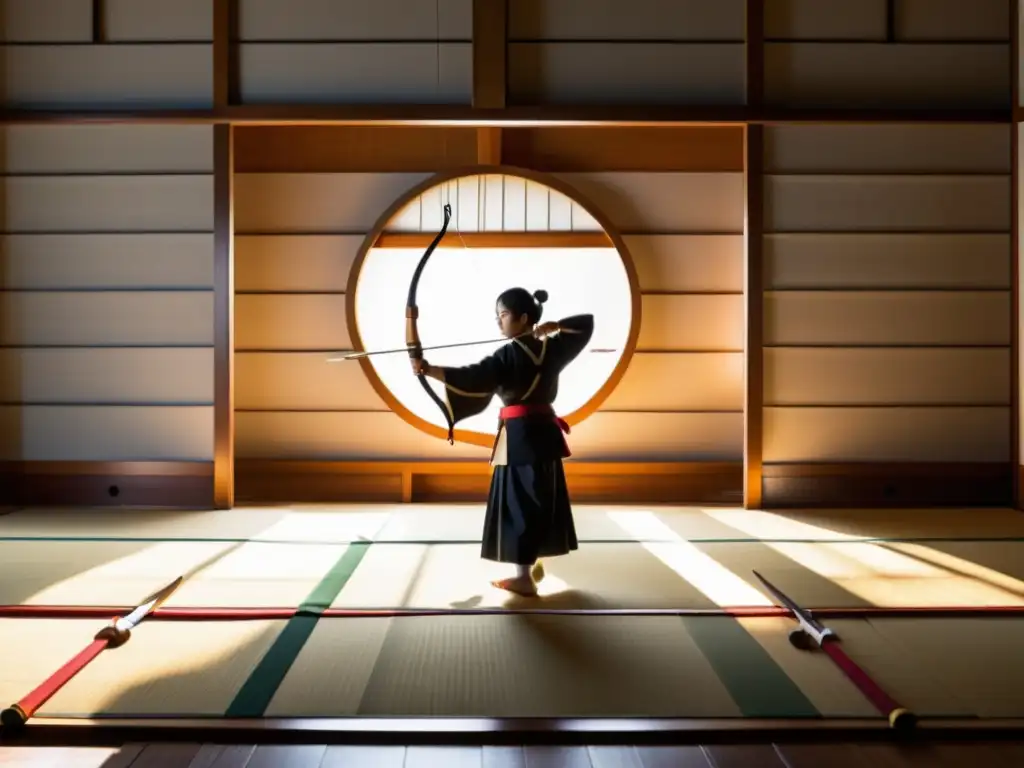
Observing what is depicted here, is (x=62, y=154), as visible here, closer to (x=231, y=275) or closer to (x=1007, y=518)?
(x=231, y=275)

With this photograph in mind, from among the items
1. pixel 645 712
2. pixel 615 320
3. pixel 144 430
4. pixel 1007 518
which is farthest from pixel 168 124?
pixel 1007 518

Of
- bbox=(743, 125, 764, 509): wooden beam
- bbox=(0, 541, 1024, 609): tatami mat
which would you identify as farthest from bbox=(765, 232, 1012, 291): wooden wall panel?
bbox=(0, 541, 1024, 609): tatami mat

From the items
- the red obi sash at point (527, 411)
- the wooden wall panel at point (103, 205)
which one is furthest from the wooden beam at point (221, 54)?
the red obi sash at point (527, 411)

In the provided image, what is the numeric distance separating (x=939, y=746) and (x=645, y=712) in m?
0.59

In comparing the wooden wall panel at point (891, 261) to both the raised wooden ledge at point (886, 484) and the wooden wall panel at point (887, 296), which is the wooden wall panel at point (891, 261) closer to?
the wooden wall panel at point (887, 296)

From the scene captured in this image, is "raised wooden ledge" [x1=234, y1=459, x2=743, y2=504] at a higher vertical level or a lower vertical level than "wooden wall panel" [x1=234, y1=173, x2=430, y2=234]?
lower

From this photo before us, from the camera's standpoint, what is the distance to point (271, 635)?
2.38 m

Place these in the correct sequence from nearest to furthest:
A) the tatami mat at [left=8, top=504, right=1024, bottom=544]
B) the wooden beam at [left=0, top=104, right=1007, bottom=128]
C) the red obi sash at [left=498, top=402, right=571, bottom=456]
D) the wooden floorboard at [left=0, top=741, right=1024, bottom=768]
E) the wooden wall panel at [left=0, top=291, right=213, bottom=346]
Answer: the wooden floorboard at [left=0, top=741, right=1024, bottom=768] < the red obi sash at [left=498, top=402, right=571, bottom=456] < the tatami mat at [left=8, top=504, right=1024, bottom=544] < the wooden beam at [left=0, top=104, right=1007, bottom=128] < the wooden wall panel at [left=0, top=291, right=213, bottom=346]

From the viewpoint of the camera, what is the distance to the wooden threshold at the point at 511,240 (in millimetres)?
4570

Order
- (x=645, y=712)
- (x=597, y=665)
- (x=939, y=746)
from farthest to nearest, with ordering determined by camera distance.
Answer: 1. (x=597, y=665)
2. (x=645, y=712)
3. (x=939, y=746)

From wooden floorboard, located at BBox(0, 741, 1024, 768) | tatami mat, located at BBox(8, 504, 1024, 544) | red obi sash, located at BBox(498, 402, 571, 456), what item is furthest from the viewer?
tatami mat, located at BBox(8, 504, 1024, 544)

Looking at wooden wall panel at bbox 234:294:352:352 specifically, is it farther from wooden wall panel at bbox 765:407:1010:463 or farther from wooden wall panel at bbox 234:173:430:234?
wooden wall panel at bbox 765:407:1010:463

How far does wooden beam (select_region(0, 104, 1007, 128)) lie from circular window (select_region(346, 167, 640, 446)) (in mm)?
346

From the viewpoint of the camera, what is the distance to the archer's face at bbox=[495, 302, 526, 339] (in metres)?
2.85
